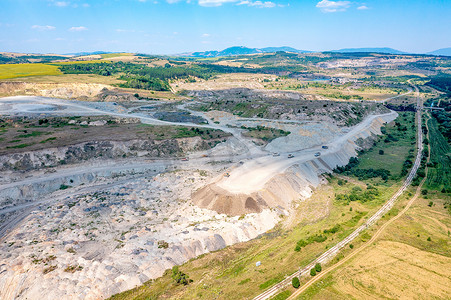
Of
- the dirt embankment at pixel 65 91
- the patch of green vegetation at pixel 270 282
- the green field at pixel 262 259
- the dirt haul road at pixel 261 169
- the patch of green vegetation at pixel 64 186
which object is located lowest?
the green field at pixel 262 259

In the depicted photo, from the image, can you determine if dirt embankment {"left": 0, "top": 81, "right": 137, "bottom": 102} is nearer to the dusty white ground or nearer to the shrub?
the dusty white ground

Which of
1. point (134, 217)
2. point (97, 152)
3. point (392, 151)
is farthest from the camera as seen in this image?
point (392, 151)

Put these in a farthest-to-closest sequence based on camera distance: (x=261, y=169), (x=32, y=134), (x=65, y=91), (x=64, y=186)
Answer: (x=65, y=91)
(x=32, y=134)
(x=261, y=169)
(x=64, y=186)

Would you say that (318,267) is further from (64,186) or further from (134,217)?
(64,186)

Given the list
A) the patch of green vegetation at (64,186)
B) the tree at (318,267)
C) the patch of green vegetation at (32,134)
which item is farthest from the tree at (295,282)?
the patch of green vegetation at (32,134)

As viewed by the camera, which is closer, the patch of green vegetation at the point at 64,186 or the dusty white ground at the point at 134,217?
the dusty white ground at the point at 134,217

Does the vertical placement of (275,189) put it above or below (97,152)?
below

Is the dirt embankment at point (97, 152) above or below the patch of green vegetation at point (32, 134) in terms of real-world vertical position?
below

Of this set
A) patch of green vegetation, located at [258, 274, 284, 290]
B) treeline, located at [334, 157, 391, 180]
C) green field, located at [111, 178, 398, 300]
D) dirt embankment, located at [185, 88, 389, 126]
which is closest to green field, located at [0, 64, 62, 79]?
dirt embankment, located at [185, 88, 389, 126]

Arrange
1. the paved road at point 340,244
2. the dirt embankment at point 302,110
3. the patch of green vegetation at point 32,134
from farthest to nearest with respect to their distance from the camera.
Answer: the dirt embankment at point 302,110 < the patch of green vegetation at point 32,134 < the paved road at point 340,244

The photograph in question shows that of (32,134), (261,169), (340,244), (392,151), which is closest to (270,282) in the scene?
(340,244)

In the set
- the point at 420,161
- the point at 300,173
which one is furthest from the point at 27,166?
the point at 420,161

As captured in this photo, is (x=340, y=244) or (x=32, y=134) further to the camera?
(x=32, y=134)

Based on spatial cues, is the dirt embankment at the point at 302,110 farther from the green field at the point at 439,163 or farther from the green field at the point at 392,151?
the green field at the point at 439,163
